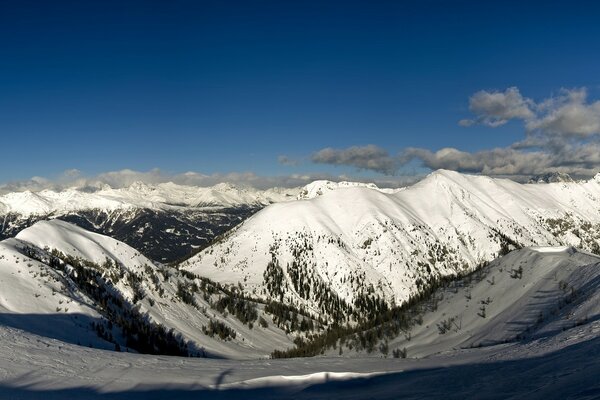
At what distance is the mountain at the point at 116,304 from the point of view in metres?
61.9

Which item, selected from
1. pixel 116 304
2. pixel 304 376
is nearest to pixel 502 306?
pixel 304 376

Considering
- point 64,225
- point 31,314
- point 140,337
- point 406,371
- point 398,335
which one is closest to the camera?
point 406,371

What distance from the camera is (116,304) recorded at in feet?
288

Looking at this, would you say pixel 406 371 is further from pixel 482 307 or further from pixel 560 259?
pixel 560 259

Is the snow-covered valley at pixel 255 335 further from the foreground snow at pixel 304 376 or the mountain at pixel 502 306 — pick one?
the mountain at pixel 502 306

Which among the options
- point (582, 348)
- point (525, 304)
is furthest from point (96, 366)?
point (525, 304)

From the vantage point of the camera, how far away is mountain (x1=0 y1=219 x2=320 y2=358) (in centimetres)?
6191

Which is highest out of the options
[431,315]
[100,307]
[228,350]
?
[100,307]

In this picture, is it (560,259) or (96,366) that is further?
(560,259)

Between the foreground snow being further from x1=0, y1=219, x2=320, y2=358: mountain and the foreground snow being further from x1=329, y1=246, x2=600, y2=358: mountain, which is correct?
x1=0, y1=219, x2=320, y2=358: mountain

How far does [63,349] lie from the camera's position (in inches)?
922

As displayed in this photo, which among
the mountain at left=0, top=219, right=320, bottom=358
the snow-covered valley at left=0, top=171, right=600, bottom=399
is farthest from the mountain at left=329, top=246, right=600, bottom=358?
the mountain at left=0, top=219, right=320, bottom=358

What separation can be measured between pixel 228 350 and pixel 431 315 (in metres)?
47.1

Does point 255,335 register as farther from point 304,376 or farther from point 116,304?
point 304,376
